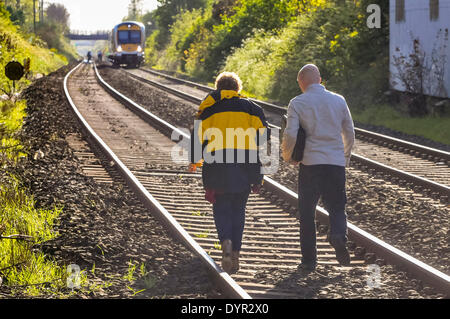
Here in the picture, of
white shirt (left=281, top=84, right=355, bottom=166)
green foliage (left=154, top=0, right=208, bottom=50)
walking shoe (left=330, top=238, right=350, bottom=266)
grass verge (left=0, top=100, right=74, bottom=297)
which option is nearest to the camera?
grass verge (left=0, top=100, right=74, bottom=297)

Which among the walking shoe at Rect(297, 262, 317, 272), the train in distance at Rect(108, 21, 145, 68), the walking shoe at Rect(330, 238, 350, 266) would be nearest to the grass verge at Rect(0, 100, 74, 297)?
the walking shoe at Rect(297, 262, 317, 272)

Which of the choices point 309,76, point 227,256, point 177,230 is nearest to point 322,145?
point 309,76

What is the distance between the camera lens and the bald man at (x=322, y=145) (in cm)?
592

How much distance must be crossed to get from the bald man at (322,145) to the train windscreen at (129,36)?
45960mm

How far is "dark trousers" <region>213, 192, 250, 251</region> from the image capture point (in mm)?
6082

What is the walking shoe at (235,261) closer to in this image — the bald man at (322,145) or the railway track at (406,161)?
the bald man at (322,145)

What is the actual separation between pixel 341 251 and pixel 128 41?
46.6 meters

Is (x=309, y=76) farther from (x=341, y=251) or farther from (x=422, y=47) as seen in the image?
(x=422, y=47)

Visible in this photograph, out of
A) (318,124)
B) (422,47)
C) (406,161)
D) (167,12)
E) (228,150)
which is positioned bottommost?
(406,161)

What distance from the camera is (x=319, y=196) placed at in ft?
19.9

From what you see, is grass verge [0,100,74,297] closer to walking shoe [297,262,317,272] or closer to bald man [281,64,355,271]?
walking shoe [297,262,317,272]

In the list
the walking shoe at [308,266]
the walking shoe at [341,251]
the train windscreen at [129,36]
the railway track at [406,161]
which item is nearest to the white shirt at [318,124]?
the walking shoe at [341,251]

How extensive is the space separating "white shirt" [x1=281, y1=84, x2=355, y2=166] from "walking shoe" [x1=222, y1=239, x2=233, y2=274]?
3.03ft
